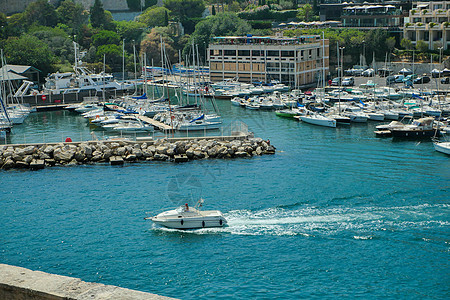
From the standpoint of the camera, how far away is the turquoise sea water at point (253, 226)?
76.9 ft

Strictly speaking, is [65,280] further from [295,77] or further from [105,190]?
[295,77]

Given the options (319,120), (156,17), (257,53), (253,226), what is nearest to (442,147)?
(319,120)

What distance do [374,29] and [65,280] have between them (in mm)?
81818

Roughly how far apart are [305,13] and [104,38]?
34124 millimetres

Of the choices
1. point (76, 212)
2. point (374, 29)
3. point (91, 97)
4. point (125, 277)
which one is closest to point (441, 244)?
point (125, 277)

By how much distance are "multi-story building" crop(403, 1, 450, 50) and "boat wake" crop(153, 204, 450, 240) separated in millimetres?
56840

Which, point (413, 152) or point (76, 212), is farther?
point (413, 152)

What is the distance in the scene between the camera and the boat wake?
2766cm

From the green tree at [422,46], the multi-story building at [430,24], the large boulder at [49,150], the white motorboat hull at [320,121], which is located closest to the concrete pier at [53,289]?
the large boulder at [49,150]

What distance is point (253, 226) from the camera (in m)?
28.4

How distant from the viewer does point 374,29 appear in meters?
89.8

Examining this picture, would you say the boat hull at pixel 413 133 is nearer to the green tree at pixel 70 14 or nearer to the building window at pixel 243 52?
the building window at pixel 243 52

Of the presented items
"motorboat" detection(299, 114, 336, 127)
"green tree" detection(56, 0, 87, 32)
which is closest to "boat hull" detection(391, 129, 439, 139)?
"motorboat" detection(299, 114, 336, 127)

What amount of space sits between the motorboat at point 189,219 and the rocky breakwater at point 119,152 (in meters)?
13.3
